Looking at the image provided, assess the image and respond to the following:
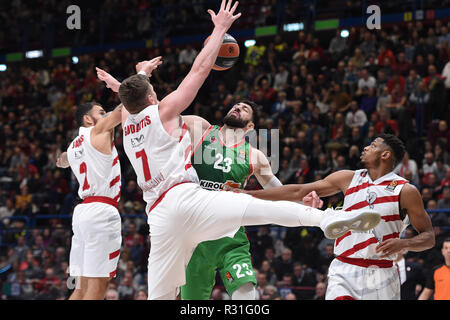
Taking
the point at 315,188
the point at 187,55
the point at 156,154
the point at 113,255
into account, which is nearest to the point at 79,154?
the point at 113,255

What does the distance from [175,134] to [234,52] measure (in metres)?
1.79

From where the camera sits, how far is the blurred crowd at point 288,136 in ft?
34.8

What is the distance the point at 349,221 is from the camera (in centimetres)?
A: 431

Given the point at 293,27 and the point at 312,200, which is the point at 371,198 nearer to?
the point at 312,200

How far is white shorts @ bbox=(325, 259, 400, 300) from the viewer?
4852 millimetres

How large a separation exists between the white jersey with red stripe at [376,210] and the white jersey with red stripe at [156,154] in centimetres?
130

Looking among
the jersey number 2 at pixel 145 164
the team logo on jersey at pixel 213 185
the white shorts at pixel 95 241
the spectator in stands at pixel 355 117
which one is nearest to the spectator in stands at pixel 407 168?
the spectator in stands at pixel 355 117

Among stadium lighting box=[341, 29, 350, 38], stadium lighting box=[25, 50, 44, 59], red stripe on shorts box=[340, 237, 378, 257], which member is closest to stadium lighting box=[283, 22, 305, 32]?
stadium lighting box=[341, 29, 350, 38]

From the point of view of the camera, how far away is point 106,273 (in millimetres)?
6238

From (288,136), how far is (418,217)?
8381mm

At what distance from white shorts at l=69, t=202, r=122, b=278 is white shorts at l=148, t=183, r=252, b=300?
61.2 inches

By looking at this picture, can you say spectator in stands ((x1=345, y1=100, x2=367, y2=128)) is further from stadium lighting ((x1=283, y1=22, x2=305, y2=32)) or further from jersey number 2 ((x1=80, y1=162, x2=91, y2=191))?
jersey number 2 ((x1=80, y1=162, x2=91, y2=191))

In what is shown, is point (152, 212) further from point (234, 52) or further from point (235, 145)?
point (234, 52)

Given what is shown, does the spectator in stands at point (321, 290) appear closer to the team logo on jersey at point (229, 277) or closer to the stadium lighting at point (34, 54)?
the team logo on jersey at point (229, 277)
